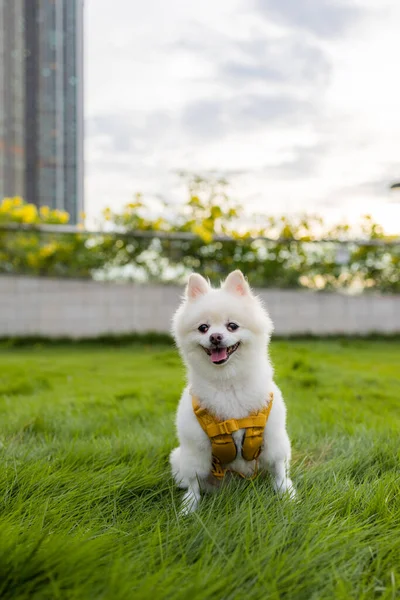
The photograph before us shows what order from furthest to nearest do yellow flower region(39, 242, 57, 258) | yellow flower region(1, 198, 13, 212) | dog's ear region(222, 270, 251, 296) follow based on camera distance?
1. yellow flower region(1, 198, 13, 212)
2. yellow flower region(39, 242, 57, 258)
3. dog's ear region(222, 270, 251, 296)

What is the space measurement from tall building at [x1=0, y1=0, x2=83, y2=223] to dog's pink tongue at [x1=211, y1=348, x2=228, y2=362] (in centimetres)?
1290

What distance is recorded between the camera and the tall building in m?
14.2

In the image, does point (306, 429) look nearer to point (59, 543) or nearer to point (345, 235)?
point (59, 543)

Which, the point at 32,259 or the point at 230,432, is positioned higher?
the point at 32,259

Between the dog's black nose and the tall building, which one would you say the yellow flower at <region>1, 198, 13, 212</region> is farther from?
the dog's black nose

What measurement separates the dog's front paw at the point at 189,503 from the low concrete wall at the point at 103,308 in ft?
21.3

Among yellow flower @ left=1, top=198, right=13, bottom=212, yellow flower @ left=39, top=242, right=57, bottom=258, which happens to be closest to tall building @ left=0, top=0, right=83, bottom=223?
yellow flower @ left=1, top=198, right=13, bottom=212

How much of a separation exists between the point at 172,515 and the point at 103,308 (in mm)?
6813

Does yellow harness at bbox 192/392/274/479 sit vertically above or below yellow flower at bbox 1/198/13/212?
below

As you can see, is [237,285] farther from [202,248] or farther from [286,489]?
[202,248]

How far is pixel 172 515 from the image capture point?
1.85 m

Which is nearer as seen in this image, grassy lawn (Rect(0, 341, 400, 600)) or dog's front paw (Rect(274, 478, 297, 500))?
grassy lawn (Rect(0, 341, 400, 600))

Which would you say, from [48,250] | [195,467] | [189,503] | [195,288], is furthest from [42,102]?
[189,503]

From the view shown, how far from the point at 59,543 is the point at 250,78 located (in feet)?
22.2
